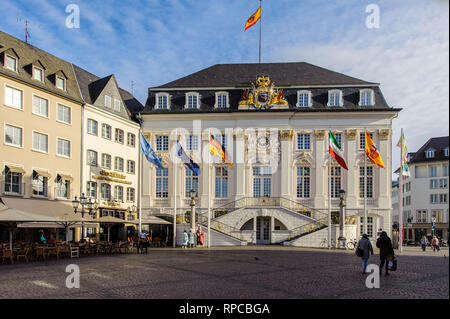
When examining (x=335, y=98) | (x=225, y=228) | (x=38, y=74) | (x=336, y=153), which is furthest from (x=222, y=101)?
(x=38, y=74)

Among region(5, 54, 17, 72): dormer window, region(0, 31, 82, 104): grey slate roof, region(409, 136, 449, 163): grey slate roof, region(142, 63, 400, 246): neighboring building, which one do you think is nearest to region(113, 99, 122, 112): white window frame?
region(142, 63, 400, 246): neighboring building

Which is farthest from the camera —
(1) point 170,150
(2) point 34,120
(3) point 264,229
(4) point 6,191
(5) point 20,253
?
(1) point 170,150

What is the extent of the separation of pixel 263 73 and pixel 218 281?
3511 cm

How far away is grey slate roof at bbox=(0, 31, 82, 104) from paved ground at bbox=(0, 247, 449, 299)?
1649 cm

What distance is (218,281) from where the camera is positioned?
15.6m

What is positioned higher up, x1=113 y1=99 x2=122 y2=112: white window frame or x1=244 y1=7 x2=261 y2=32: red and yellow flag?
x1=244 y1=7 x2=261 y2=32: red and yellow flag

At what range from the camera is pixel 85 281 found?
15.7 meters

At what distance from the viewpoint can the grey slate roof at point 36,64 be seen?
106 feet

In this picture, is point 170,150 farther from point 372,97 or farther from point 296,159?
point 372,97

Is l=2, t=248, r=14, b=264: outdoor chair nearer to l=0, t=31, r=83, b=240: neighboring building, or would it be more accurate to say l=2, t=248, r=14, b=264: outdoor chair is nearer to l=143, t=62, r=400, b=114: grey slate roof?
l=0, t=31, r=83, b=240: neighboring building

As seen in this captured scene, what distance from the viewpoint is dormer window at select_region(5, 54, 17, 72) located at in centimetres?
3175

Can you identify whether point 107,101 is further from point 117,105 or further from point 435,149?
point 435,149

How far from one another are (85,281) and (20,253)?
10.6 metres

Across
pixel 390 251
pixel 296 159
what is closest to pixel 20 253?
pixel 390 251
